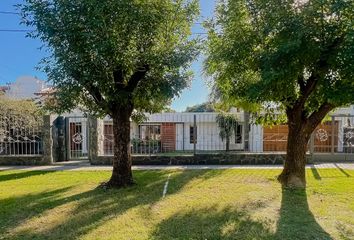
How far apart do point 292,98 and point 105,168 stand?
26.9ft

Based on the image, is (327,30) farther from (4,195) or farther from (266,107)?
(4,195)

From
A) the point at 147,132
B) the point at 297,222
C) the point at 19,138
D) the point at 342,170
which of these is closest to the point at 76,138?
the point at 19,138

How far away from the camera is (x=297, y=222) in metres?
6.93

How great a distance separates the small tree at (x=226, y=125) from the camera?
17.9 m

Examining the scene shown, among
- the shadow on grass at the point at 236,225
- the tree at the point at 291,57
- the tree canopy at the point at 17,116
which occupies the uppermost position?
the tree at the point at 291,57

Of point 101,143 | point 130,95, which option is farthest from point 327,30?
point 101,143

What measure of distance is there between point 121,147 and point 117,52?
297cm

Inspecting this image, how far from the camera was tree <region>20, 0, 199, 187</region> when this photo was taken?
8602 millimetres

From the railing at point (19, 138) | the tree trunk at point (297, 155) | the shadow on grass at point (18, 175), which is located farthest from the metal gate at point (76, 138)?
the tree trunk at point (297, 155)

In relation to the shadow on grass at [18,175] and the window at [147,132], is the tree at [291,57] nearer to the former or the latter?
the window at [147,132]

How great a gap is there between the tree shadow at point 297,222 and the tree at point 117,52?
431 centimetres

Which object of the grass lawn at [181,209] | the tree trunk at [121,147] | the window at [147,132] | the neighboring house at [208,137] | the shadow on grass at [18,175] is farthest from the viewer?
the window at [147,132]

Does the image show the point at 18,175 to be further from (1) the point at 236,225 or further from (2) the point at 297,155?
(2) the point at 297,155

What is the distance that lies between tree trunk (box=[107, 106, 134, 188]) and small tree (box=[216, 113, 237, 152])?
800cm
